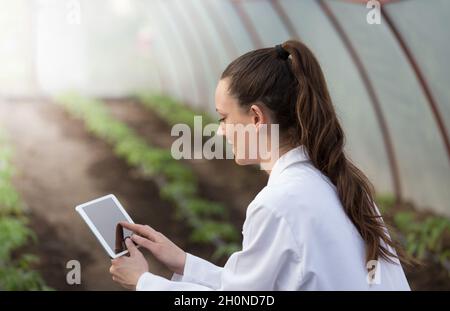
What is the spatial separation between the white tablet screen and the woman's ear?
62 cm

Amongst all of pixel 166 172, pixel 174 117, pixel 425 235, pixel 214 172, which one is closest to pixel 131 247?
pixel 425 235

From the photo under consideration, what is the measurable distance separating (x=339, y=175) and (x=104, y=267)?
4.78 meters

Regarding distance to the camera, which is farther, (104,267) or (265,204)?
(104,267)

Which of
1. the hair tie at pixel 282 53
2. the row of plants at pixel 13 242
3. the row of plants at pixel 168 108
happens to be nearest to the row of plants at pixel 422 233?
the row of plants at pixel 13 242

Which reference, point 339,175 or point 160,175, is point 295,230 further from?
point 160,175

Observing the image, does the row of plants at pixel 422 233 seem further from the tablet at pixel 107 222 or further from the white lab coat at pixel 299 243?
the white lab coat at pixel 299 243

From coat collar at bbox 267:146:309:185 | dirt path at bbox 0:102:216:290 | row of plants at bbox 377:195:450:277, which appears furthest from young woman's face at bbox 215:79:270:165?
dirt path at bbox 0:102:216:290

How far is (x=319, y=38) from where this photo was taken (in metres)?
7.10

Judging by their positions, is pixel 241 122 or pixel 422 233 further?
pixel 422 233

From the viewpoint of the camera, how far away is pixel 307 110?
6.92ft

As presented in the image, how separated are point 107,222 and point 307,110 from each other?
0.84m

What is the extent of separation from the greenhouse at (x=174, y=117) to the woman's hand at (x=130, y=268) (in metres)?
0.64

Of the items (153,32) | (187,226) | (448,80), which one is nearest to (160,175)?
(187,226)

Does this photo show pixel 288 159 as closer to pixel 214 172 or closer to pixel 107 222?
pixel 107 222
